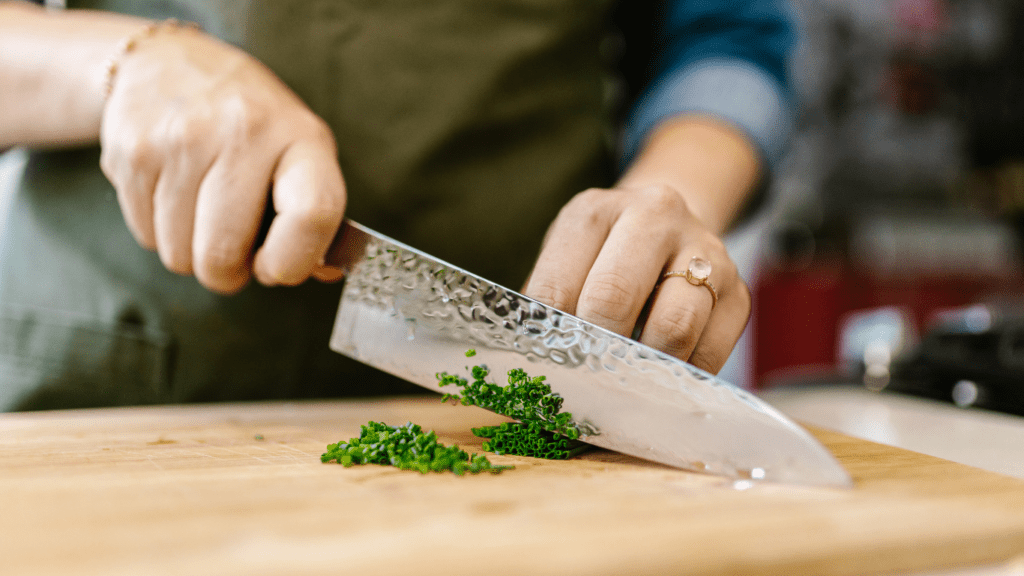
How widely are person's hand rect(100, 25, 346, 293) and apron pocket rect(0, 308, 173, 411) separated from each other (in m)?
0.34

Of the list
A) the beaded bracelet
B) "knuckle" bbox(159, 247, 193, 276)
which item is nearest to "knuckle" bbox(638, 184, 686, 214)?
"knuckle" bbox(159, 247, 193, 276)

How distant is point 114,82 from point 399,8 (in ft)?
1.82

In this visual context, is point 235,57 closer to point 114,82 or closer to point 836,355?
point 114,82

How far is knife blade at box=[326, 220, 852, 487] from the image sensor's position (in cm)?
79

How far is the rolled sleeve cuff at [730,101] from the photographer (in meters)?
1.42

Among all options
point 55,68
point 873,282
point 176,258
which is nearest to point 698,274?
point 176,258

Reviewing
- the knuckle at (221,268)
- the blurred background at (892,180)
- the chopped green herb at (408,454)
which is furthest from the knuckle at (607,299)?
the blurred background at (892,180)

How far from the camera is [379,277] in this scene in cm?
105

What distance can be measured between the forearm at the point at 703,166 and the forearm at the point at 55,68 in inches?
34.3

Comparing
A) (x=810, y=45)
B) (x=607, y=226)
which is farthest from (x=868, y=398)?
(x=810, y=45)

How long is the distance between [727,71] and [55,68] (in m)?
1.23

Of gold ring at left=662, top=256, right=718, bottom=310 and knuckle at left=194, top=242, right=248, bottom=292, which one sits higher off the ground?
gold ring at left=662, top=256, right=718, bottom=310

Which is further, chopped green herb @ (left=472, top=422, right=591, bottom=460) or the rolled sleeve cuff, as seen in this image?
the rolled sleeve cuff

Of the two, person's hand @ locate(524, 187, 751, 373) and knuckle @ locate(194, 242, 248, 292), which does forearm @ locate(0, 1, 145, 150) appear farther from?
person's hand @ locate(524, 187, 751, 373)
